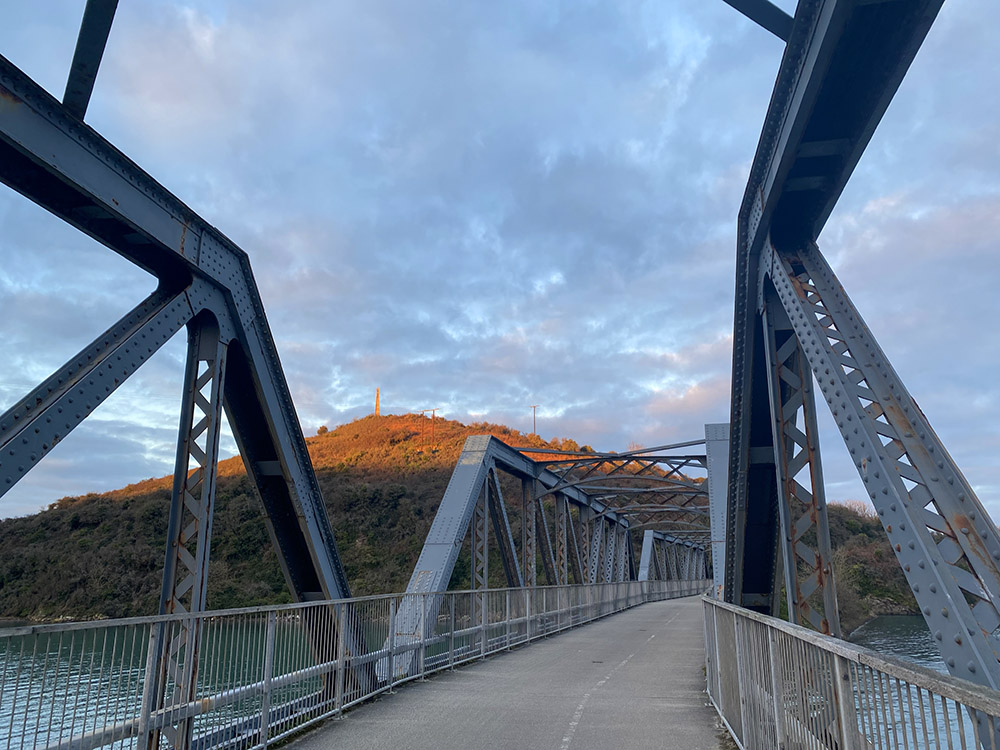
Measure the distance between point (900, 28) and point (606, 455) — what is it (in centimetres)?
2075

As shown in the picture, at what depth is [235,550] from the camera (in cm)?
4562

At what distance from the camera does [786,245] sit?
6.66 meters

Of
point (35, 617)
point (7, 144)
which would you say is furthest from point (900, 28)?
point (35, 617)

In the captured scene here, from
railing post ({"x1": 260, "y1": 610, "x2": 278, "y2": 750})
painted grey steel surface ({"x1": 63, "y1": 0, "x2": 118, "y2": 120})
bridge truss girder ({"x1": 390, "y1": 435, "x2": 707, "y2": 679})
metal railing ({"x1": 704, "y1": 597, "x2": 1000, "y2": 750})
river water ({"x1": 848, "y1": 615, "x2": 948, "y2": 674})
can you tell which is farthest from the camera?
river water ({"x1": 848, "y1": 615, "x2": 948, "y2": 674})

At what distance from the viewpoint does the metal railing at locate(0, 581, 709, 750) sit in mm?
4090

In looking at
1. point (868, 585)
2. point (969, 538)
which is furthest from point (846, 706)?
point (868, 585)

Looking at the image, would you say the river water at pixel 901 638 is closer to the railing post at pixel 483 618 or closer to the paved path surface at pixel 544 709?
the paved path surface at pixel 544 709

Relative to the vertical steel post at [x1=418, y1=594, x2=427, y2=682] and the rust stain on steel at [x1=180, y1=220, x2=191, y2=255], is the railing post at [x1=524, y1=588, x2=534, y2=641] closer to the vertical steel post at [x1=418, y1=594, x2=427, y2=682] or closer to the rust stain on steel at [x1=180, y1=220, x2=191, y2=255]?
the vertical steel post at [x1=418, y1=594, x2=427, y2=682]

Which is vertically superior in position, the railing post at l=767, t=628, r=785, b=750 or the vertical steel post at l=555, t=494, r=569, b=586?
the vertical steel post at l=555, t=494, r=569, b=586

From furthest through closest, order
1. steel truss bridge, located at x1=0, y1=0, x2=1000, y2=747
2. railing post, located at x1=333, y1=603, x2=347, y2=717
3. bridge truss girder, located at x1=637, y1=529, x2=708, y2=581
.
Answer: bridge truss girder, located at x1=637, y1=529, x2=708, y2=581
railing post, located at x1=333, y1=603, x2=347, y2=717
steel truss bridge, located at x1=0, y1=0, x2=1000, y2=747

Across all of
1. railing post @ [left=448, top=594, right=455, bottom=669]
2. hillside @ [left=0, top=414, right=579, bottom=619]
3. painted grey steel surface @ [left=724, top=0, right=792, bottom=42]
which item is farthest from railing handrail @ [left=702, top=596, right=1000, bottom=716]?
hillside @ [left=0, top=414, right=579, bottom=619]

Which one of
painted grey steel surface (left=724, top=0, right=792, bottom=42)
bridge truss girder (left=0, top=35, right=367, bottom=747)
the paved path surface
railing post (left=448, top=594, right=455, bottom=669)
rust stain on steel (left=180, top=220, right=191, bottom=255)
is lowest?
the paved path surface

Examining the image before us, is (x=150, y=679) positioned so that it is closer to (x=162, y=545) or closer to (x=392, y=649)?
(x=392, y=649)

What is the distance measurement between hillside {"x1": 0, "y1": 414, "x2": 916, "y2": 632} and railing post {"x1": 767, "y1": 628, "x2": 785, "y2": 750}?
34855 millimetres
